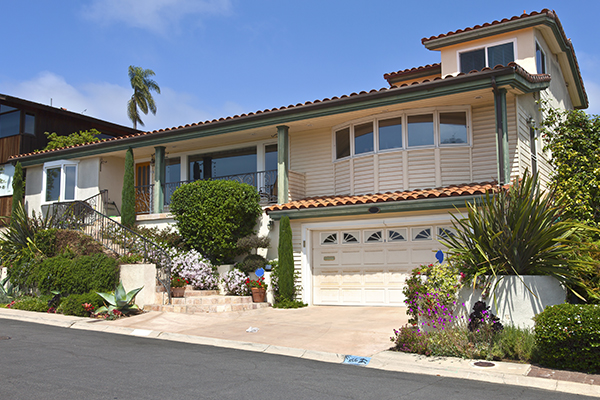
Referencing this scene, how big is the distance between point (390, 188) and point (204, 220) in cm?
540

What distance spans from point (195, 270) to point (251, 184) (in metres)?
4.13

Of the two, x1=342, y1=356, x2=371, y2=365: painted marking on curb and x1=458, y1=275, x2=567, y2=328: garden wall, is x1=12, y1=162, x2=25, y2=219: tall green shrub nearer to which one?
x1=342, y1=356, x2=371, y2=365: painted marking on curb

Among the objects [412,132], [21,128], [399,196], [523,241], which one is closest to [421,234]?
[399,196]

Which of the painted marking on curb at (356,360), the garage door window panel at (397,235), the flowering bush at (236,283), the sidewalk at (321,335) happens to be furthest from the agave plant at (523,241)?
the flowering bush at (236,283)

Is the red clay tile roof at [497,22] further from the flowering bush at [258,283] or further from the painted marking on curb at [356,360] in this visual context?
the painted marking on curb at [356,360]

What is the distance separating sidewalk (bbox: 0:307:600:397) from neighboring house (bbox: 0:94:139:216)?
11397 mm

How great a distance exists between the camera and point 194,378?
6.80 metres

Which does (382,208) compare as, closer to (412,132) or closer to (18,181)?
(412,132)

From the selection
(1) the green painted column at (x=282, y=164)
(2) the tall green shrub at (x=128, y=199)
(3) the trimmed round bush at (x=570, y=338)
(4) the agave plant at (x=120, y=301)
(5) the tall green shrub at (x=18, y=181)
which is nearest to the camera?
(3) the trimmed round bush at (x=570, y=338)

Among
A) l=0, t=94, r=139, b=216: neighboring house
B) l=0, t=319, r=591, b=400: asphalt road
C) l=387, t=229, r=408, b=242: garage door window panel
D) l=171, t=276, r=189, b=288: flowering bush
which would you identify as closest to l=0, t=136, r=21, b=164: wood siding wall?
l=0, t=94, r=139, b=216: neighboring house

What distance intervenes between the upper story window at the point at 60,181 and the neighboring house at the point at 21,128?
10.6ft

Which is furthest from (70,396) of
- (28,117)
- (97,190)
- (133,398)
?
(28,117)

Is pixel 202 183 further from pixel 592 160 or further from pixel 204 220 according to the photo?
pixel 592 160

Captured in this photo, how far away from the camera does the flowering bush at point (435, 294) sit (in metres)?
8.91
